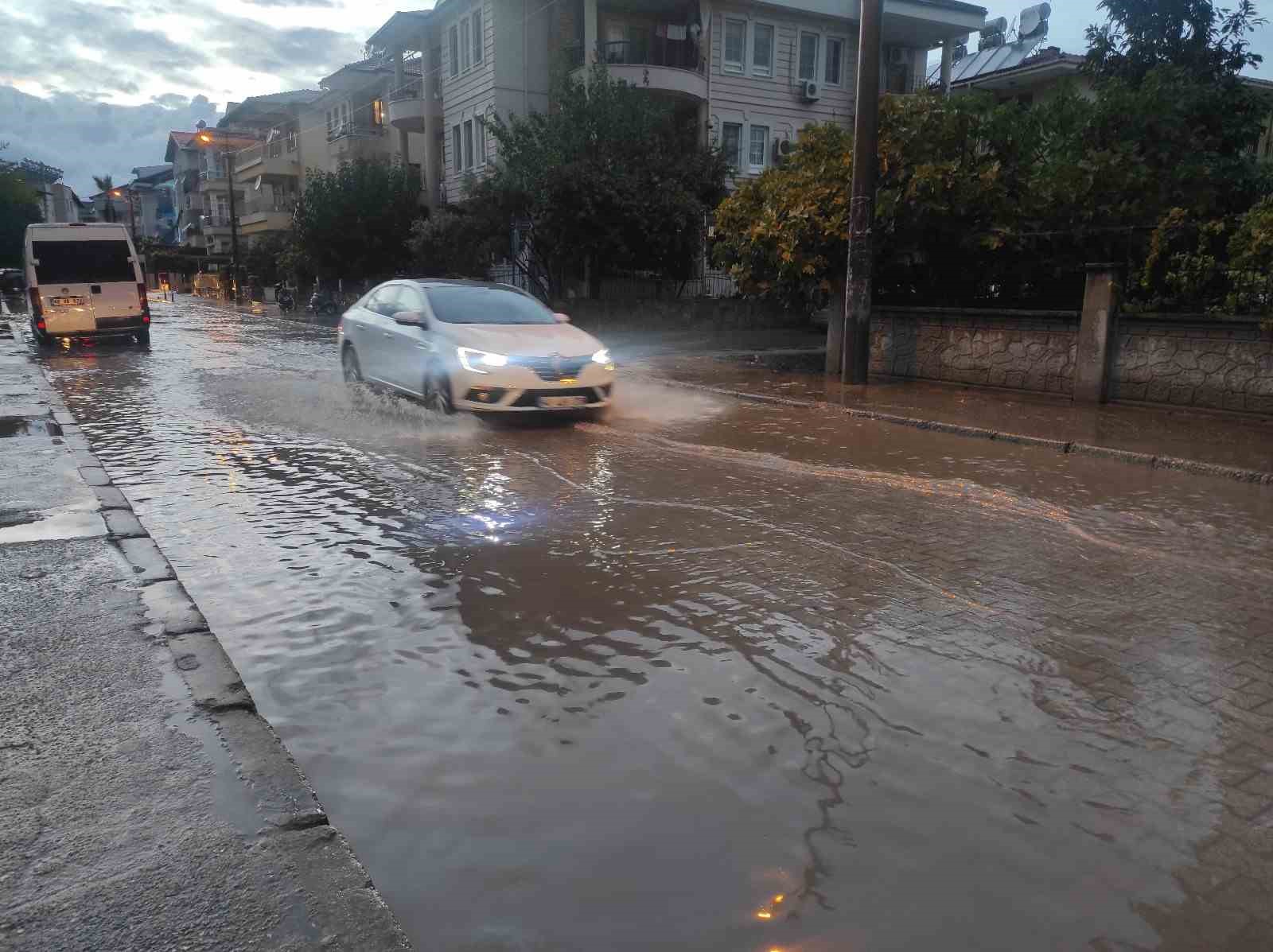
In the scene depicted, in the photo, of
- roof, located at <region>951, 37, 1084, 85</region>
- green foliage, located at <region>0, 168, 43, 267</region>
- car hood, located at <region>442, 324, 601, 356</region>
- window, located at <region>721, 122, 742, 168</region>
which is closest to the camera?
car hood, located at <region>442, 324, 601, 356</region>

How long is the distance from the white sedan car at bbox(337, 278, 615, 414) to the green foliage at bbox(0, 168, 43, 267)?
62.5 metres

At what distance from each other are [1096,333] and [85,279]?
19.9 meters

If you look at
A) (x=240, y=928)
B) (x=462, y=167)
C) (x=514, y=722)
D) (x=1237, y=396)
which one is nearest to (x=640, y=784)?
(x=514, y=722)

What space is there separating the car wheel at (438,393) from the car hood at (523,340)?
1.57ft

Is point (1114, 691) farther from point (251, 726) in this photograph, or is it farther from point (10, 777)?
point (10, 777)

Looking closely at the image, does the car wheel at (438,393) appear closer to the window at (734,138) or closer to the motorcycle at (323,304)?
the window at (734,138)

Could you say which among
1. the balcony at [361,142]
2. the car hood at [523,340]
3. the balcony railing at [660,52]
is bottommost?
the car hood at [523,340]

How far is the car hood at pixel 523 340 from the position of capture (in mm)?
10898

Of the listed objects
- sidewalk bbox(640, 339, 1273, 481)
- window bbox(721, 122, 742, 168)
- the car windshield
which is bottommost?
sidewalk bbox(640, 339, 1273, 481)

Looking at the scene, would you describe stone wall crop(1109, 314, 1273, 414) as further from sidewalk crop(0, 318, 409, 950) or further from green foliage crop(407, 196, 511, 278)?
green foliage crop(407, 196, 511, 278)

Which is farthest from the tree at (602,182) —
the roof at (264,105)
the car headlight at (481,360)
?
the roof at (264,105)

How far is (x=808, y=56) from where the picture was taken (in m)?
34.9

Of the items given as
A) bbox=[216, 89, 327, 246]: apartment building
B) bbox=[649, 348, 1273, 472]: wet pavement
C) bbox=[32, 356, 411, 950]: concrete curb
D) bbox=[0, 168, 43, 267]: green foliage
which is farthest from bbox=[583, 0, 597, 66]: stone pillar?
bbox=[0, 168, 43, 267]: green foliage

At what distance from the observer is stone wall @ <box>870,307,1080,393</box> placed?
13.9 metres
